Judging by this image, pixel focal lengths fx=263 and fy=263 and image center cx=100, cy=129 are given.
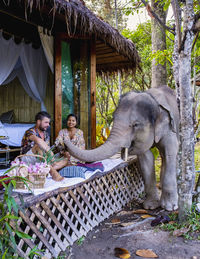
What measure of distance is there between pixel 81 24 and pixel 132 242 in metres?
3.23

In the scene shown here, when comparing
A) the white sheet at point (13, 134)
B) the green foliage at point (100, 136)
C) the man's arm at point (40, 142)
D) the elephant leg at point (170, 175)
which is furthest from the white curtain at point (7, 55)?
the elephant leg at point (170, 175)

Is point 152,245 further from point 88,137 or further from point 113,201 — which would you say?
point 88,137

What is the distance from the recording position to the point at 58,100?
489 cm

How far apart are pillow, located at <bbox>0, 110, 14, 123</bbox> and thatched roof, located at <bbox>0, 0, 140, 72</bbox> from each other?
282 centimetres

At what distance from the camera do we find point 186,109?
302cm

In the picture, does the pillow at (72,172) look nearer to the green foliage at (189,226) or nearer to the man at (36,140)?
the man at (36,140)

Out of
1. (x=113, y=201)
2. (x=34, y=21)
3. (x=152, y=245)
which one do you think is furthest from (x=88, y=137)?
(x=152, y=245)

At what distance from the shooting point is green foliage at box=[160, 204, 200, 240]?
287 centimetres

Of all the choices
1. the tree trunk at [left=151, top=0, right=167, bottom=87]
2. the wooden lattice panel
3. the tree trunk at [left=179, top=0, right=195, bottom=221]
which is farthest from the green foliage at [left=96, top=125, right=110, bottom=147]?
the tree trunk at [left=179, top=0, right=195, bottom=221]

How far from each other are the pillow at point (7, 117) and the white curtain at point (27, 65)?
3.98ft

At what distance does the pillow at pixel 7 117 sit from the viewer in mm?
7375

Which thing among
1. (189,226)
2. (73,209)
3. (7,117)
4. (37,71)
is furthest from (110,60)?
(189,226)

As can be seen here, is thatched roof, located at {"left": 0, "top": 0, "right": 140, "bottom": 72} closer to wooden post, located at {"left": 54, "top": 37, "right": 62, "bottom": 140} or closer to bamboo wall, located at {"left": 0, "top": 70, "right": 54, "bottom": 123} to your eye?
wooden post, located at {"left": 54, "top": 37, "right": 62, "bottom": 140}

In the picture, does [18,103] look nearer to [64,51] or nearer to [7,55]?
[7,55]
